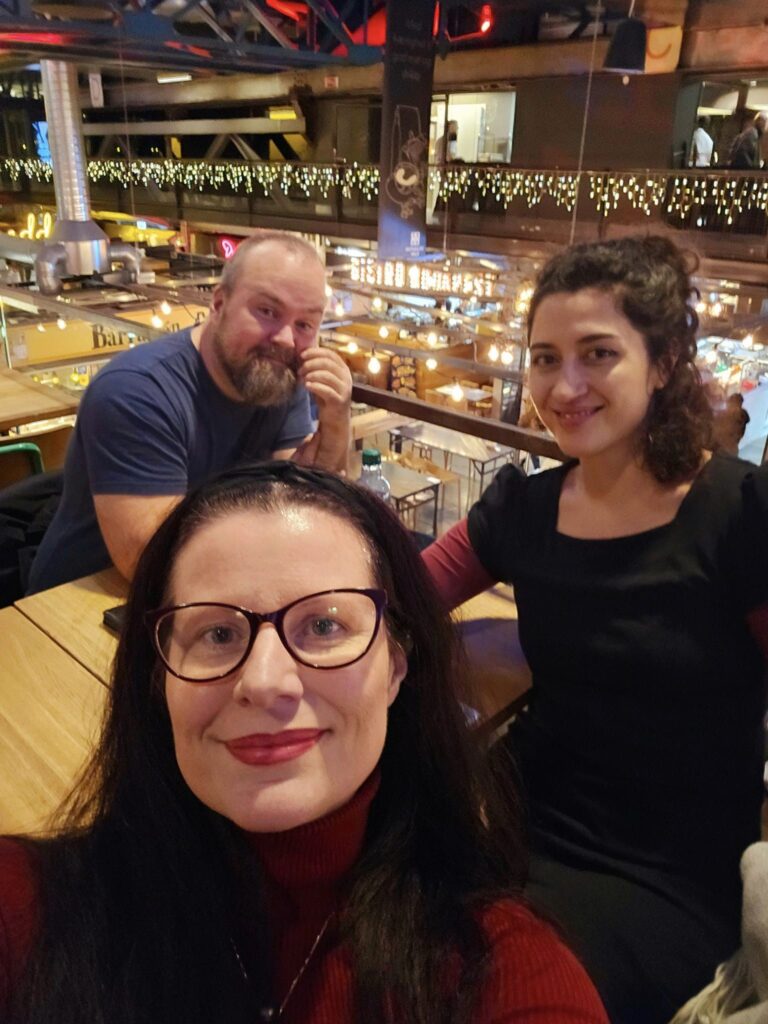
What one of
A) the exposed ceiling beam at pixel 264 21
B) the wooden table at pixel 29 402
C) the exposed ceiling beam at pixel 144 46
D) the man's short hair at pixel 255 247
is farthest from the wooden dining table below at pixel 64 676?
the exposed ceiling beam at pixel 264 21

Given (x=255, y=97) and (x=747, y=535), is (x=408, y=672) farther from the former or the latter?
(x=255, y=97)

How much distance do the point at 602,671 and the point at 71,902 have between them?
2.88 feet

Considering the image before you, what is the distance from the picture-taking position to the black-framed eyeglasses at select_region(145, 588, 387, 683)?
813 millimetres

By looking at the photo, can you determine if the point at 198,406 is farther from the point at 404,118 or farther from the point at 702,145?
the point at 702,145

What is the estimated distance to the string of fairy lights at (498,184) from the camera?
739cm

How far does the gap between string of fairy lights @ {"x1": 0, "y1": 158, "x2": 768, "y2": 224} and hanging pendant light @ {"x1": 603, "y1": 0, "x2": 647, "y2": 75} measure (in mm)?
1927

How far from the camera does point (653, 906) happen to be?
3.95 ft

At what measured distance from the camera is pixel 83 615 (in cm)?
162

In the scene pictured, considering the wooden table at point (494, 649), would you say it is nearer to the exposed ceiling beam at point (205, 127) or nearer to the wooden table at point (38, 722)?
the wooden table at point (38, 722)

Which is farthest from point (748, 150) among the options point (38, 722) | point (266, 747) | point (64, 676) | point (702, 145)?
point (266, 747)

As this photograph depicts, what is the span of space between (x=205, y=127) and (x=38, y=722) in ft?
45.2

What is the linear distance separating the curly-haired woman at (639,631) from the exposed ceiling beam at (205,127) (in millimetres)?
11898

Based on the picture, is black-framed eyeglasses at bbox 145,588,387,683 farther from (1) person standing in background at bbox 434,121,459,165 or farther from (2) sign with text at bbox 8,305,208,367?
(1) person standing in background at bbox 434,121,459,165

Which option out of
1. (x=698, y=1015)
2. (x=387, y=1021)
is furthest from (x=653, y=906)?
(x=387, y=1021)
